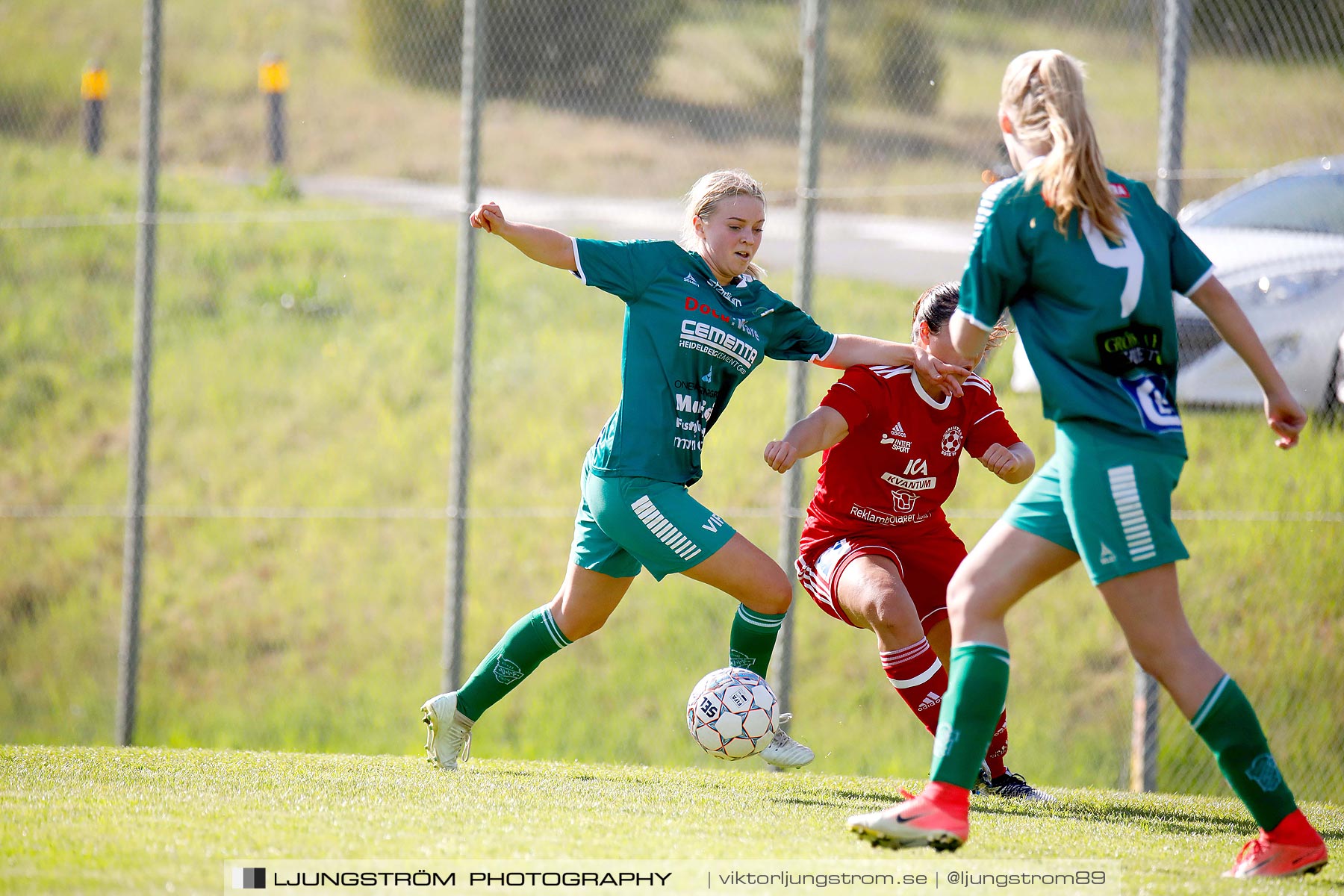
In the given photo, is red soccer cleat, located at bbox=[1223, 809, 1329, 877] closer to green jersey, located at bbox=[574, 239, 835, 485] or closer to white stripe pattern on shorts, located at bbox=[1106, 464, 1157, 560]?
white stripe pattern on shorts, located at bbox=[1106, 464, 1157, 560]

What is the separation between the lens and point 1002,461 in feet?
14.2

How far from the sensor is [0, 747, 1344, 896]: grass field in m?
2.94

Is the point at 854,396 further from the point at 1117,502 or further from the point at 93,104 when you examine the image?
the point at 93,104

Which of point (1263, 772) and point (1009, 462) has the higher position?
point (1009, 462)

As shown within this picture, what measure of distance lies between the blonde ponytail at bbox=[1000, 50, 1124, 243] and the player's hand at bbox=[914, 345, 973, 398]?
38.9 inches

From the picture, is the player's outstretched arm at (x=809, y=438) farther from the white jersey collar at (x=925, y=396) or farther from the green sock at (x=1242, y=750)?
the green sock at (x=1242, y=750)

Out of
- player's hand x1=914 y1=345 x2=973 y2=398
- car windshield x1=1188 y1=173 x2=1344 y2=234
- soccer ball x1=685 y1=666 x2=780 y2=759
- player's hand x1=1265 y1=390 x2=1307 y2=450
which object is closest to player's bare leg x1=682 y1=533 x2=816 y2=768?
soccer ball x1=685 y1=666 x2=780 y2=759

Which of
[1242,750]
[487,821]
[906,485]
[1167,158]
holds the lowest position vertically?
[487,821]

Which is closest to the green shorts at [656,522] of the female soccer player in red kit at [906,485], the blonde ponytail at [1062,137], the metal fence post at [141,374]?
the female soccer player in red kit at [906,485]

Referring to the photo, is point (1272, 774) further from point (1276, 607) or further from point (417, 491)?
point (417, 491)

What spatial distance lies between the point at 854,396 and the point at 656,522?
84 centimetres

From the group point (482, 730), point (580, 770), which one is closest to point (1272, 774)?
point (580, 770)

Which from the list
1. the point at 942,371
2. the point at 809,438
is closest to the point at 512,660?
the point at 809,438

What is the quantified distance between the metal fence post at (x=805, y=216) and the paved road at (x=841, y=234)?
2.61m
